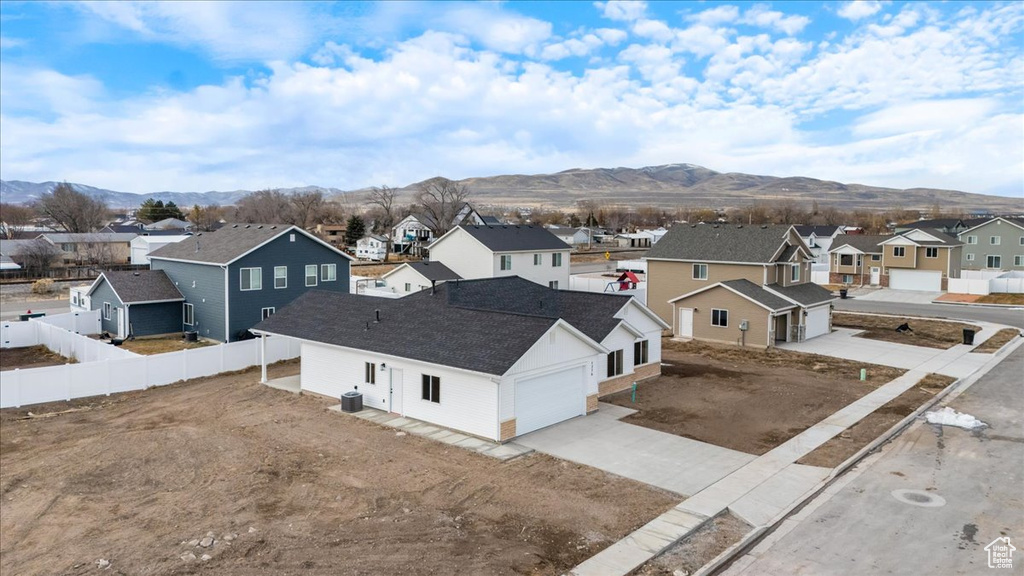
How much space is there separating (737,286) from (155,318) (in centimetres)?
3315

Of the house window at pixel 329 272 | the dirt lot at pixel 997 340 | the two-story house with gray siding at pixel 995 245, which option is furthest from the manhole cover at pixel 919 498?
the two-story house with gray siding at pixel 995 245

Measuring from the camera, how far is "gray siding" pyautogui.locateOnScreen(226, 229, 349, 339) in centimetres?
3694

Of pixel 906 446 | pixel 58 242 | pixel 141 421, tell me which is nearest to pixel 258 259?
pixel 141 421

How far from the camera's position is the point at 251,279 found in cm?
3775

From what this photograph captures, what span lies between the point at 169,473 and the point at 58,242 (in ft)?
236

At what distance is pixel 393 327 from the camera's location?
24.6 m

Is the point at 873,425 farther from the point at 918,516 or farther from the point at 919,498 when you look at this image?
the point at 918,516

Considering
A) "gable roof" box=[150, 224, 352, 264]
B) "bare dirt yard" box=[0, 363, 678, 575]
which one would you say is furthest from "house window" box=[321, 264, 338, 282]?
"bare dirt yard" box=[0, 363, 678, 575]

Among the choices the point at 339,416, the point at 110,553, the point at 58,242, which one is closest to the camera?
the point at 110,553

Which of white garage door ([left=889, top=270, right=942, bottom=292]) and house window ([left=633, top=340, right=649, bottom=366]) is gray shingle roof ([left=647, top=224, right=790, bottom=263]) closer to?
house window ([left=633, top=340, right=649, bottom=366])

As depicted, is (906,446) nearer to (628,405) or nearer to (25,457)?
(628,405)

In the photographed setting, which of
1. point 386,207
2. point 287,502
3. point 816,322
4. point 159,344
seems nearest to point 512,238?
point 816,322

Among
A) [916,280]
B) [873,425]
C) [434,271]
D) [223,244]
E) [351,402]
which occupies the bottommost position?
[873,425]

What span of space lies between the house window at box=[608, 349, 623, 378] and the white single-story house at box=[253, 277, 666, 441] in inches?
1.7
